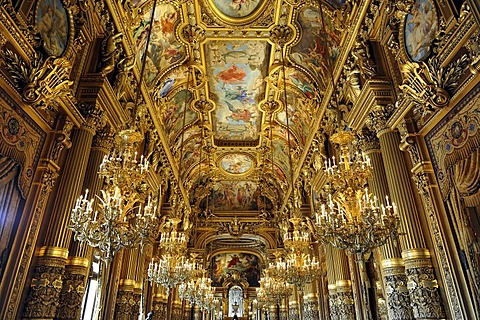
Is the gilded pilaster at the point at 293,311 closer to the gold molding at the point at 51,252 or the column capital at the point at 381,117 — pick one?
the column capital at the point at 381,117

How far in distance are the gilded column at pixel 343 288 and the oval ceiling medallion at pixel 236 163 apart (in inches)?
366

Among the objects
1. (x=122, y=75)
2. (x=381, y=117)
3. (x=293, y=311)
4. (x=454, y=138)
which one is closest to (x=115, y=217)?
(x=122, y=75)

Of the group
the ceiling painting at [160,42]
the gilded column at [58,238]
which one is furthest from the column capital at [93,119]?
the ceiling painting at [160,42]

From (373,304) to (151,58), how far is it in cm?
952

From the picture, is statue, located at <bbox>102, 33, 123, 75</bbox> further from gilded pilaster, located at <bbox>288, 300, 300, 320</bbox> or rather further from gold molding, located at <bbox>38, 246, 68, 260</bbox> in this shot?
gilded pilaster, located at <bbox>288, 300, 300, 320</bbox>

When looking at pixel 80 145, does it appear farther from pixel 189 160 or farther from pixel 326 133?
pixel 189 160

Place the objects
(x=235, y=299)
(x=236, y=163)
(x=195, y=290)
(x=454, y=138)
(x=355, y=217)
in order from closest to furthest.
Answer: (x=355, y=217)
(x=454, y=138)
(x=195, y=290)
(x=236, y=163)
(x=235, y=299)

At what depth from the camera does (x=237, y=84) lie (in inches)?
546

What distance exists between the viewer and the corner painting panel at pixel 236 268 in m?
30.1

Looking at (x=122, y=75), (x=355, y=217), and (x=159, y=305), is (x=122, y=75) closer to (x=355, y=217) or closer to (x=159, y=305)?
(x=355, y=217)

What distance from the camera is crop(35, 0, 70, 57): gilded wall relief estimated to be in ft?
19.2

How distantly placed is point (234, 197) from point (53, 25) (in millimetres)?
17629

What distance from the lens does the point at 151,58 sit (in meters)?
10.9

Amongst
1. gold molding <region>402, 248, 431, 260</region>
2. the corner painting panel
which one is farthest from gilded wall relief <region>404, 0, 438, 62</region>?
the corner painting panel
